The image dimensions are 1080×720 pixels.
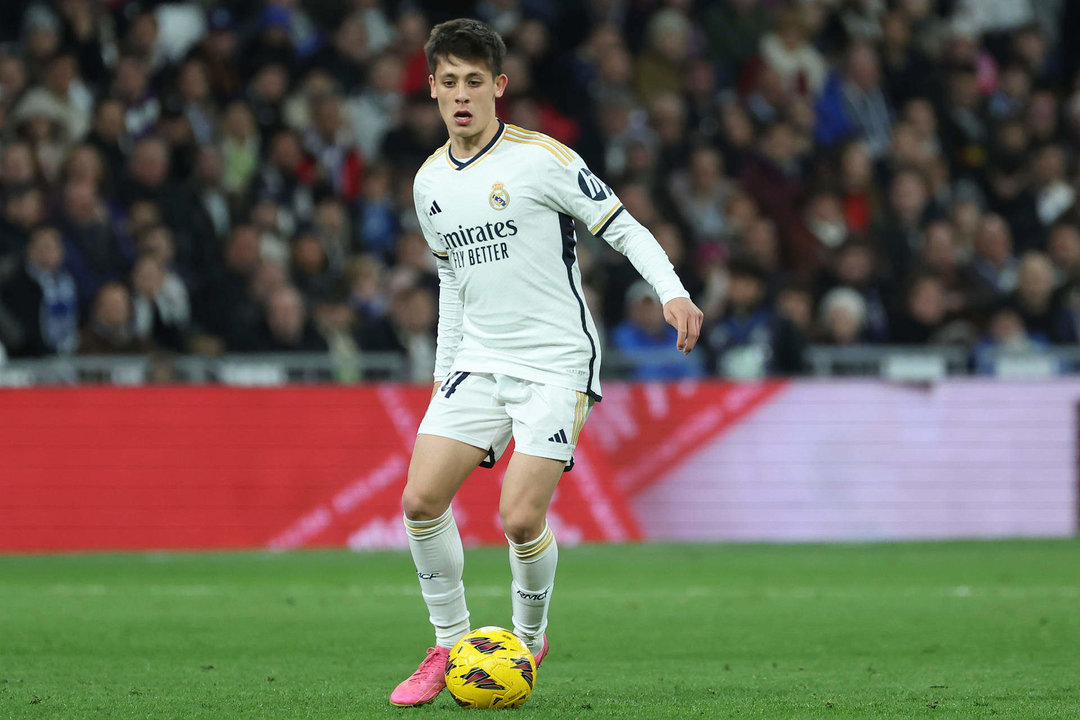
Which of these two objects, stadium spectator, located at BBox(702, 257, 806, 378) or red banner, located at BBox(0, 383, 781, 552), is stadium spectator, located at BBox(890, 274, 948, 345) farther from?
red banner, located at BBox(0, 383, 781, 552)

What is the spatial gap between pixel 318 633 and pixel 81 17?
27.2 feet

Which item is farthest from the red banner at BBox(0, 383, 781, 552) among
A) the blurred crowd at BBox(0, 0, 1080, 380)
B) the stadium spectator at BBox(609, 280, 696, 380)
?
the stadium spectator at BBox(609, 280, 696, 380)

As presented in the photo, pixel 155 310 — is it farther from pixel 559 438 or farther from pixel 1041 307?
pixel 559 438

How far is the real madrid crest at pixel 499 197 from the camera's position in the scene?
5.63 m

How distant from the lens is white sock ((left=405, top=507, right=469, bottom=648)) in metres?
5.70

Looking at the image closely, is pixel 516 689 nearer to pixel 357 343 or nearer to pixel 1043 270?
pixel 357 343

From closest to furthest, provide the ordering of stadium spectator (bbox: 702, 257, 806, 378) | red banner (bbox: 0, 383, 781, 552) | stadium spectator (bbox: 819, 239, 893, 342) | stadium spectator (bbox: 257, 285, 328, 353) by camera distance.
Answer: red banner (bbox: 0, 383, 781, 552), stadium spectator (bbox: 257, 285, 328, 353), stadium spectator (bbox: 702, 257, 806, 378), stadium spectator (bbox: 819, 239, 893, 342)

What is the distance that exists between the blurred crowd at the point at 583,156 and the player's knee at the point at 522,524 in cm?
712

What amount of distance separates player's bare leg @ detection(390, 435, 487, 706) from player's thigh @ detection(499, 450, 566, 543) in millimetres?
160

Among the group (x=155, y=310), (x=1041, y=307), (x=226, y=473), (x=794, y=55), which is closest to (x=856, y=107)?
(x=794, y=55)

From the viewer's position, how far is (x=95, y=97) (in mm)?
14242

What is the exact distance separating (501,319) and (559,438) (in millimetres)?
459

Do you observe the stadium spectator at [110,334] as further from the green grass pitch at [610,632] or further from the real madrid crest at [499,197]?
the real madrid crest at [499,197]

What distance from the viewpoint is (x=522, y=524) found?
555cm
